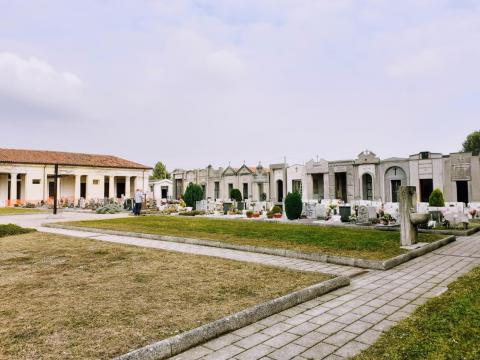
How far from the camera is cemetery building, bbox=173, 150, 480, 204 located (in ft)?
86.8

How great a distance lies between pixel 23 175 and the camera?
40531 mm

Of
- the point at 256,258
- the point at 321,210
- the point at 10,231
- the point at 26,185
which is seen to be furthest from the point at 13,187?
the point at 256,258

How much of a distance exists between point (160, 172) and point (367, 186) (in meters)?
52.2

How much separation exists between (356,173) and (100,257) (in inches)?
1091

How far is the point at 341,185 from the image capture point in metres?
33.7

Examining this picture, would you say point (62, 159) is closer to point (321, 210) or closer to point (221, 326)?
point (321, 210)

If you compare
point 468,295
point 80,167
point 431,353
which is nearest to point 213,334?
point 431,353

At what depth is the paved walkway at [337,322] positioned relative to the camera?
10.3 feet

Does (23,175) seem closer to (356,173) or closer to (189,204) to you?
(189,204)

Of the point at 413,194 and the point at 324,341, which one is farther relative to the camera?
the point at 413,194

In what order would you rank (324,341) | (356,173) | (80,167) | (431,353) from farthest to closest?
(80,167) < (356,173) < (324,341) < (431,353)

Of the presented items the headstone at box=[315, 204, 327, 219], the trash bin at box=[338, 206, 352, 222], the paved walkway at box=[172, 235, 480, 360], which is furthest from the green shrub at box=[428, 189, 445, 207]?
the paved walkway at box=[172, 235, 480, 360]

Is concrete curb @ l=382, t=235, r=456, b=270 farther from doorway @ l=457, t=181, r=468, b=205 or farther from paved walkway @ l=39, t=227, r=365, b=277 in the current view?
doorway @ l=457, t=181, r=468, b=205

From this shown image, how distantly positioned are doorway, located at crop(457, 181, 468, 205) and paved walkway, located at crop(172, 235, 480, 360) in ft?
78.5
